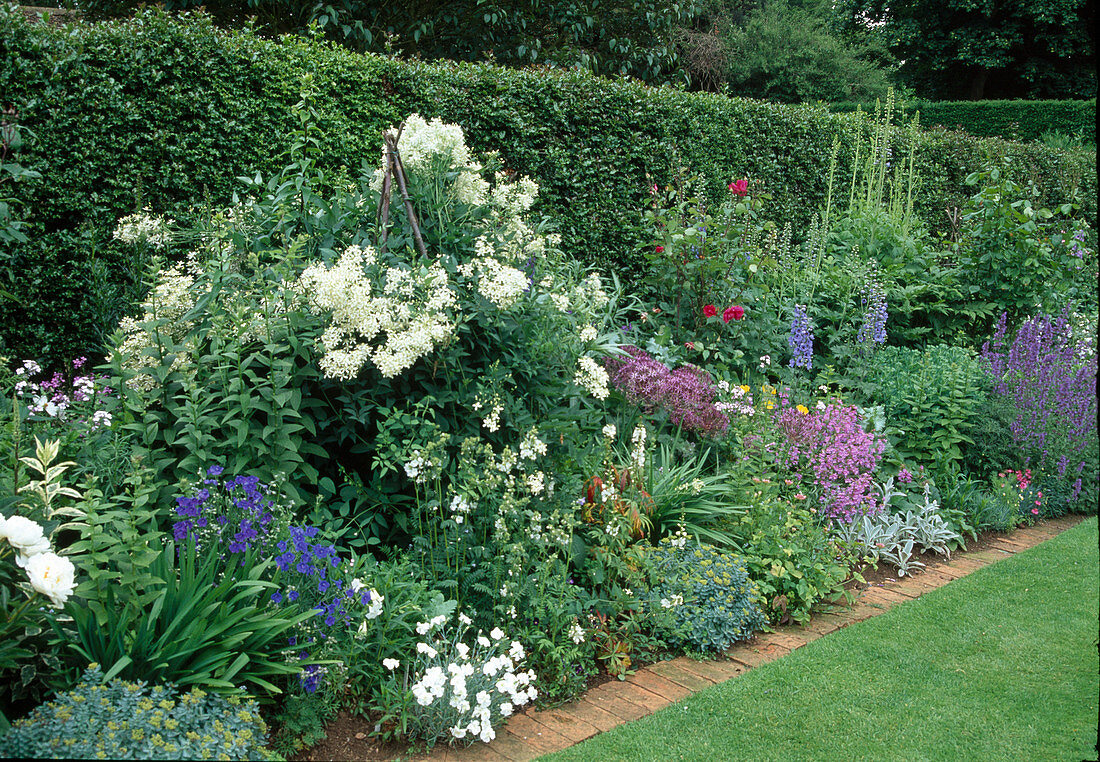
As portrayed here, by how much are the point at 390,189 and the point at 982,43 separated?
23.9 m

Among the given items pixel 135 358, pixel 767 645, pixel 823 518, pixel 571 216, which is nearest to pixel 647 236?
pixel 571 216

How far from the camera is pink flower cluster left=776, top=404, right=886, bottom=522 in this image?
4.41m

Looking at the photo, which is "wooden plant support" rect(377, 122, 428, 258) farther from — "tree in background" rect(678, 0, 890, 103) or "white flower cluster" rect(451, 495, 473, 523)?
"tree in background" rect(678, 0, 890, 103)

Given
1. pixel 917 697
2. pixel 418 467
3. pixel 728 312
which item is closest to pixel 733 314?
pixel 728 312

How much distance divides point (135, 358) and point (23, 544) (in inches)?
53.3

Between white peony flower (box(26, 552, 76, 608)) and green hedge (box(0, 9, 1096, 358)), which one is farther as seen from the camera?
green hedge (box(0, 9, 1096, 358))

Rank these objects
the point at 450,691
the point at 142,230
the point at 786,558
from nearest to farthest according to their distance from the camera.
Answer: the point at 450,691
the point at 786,558
the point at 142,230

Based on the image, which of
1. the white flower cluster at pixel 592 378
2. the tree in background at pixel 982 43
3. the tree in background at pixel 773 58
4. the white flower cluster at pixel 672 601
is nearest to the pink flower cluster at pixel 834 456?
the white flower cluster at pixel 672 601

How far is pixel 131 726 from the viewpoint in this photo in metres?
2.12

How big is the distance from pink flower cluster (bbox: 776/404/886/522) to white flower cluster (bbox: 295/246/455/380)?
2245 millimetres

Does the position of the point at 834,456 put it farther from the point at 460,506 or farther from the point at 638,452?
the point at 460,506

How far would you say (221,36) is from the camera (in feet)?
16.8

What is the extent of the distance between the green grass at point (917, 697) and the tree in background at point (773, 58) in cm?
1696

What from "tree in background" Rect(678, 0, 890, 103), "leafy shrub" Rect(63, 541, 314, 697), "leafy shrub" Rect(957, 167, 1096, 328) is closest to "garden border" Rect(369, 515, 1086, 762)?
"leafy shrub" Rect(63, 541, 314, 697)
